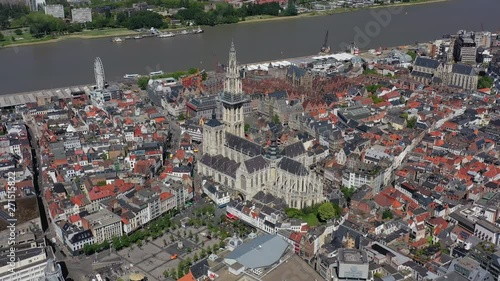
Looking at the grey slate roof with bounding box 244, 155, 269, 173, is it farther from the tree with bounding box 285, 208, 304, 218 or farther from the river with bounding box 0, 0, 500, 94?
the river with bounding box 0, 0, 500, 94

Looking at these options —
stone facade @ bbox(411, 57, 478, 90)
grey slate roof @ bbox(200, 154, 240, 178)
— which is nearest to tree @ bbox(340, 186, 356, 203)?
grey slate roof @ bbox(200, 154, 240, 178)

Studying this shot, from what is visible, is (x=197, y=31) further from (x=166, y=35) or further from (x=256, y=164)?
(x=256, y=164)

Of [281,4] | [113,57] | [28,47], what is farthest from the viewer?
[281,4]

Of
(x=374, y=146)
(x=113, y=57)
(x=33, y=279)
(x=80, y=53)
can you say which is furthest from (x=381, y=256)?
(x=80, y=53)

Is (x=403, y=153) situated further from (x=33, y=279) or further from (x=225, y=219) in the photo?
(x=33, y=279)

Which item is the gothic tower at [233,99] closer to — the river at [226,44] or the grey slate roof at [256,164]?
the grey slate roof at [256,164]

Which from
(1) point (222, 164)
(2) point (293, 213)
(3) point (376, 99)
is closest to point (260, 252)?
(2) point (293, 213)

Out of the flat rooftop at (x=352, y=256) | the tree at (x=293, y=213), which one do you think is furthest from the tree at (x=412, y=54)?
the flat rooftop at (x=352, y=256)
